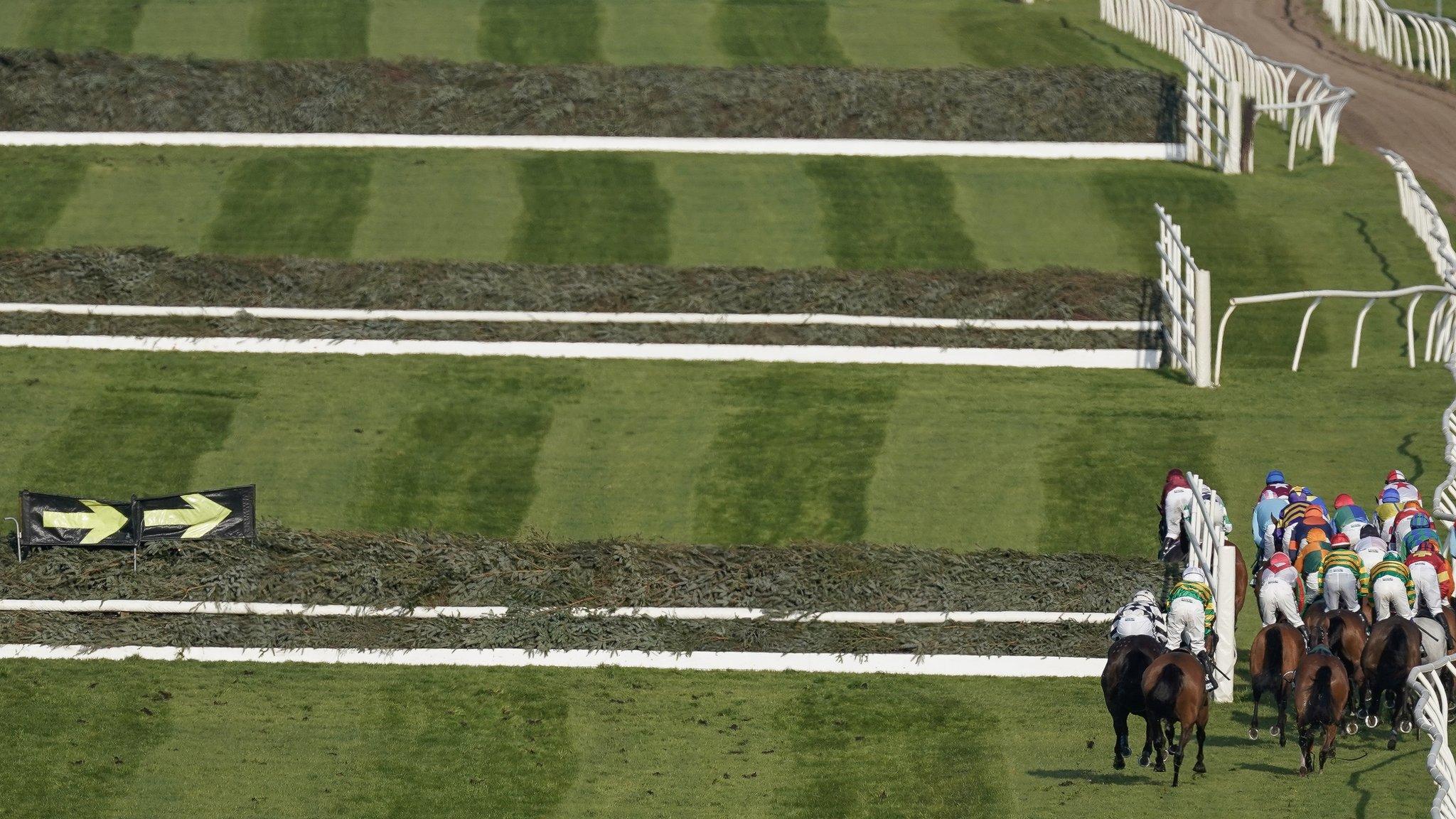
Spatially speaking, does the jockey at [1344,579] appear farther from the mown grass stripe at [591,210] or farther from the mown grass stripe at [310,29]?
the mown grass stripe at [310,29]

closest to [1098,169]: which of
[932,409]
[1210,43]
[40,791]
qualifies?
[1210,43]

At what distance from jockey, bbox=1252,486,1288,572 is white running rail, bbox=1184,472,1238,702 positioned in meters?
0.77

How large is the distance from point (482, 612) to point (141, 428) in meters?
6.60

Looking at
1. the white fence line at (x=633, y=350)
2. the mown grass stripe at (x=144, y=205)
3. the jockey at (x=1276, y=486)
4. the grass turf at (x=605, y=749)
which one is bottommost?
the grass turf at (x=605, y=749)

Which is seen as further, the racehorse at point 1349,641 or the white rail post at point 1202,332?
the white rail post at point 1202,332

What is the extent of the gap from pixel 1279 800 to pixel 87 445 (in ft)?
49.3

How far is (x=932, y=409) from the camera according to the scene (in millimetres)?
25125

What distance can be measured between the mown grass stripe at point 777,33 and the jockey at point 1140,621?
20.9m

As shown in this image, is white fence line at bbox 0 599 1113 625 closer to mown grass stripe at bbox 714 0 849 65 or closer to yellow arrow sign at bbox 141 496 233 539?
yellow arrow sign at bbox 141 496 233 539

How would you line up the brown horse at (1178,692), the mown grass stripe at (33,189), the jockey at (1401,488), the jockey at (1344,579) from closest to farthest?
the brown horse at (1178,692) → the jockey at (1344,579) → the jockey at (1401,488) → the mown grass stripe at (33,189)

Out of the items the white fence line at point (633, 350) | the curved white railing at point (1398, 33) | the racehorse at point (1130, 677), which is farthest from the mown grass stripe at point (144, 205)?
the curved white railing at point (1398, 33)

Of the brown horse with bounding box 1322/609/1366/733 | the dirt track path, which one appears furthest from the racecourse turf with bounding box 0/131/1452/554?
the brown horse with bounding box 1322/609/1366/733

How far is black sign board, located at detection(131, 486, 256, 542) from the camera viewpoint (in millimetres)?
20906

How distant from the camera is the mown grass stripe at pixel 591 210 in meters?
29.1
